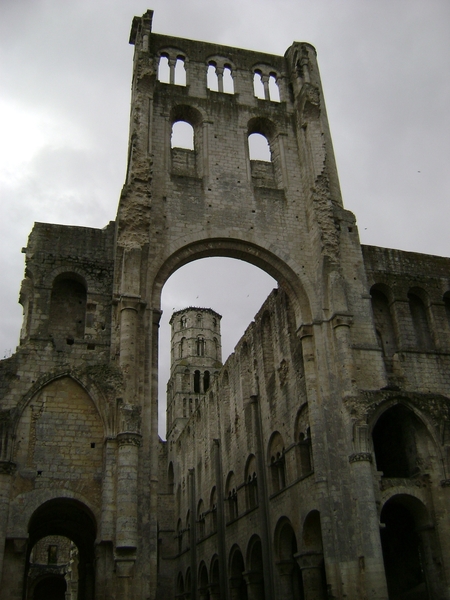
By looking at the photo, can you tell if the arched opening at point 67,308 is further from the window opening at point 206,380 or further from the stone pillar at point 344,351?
the window opening at point 206,380

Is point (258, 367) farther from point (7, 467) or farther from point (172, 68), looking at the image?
point (7, 467)

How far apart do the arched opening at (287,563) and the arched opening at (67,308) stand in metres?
9.88

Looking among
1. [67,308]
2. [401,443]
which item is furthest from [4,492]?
[401,443]

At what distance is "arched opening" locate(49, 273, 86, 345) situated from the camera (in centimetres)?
1584

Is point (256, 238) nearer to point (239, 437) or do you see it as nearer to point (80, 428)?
point (80, 428)

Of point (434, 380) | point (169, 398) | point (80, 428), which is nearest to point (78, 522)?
point (80, 428)

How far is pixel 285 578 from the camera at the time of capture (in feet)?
65.4

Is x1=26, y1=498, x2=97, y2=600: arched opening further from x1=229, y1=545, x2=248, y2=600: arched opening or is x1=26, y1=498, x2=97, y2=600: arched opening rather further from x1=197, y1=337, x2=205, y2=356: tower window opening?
x1=197, y1=337, x2=205, y2=356: tower window opening

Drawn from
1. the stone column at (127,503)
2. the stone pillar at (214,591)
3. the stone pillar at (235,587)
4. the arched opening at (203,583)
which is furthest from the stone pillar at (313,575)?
the arched opening at (203,583)

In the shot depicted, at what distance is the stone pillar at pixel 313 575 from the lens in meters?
17.3

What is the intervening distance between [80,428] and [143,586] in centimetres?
381

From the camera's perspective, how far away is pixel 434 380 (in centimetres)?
1806

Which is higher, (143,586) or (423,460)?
(423,460)

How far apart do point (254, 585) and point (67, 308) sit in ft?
43.5
